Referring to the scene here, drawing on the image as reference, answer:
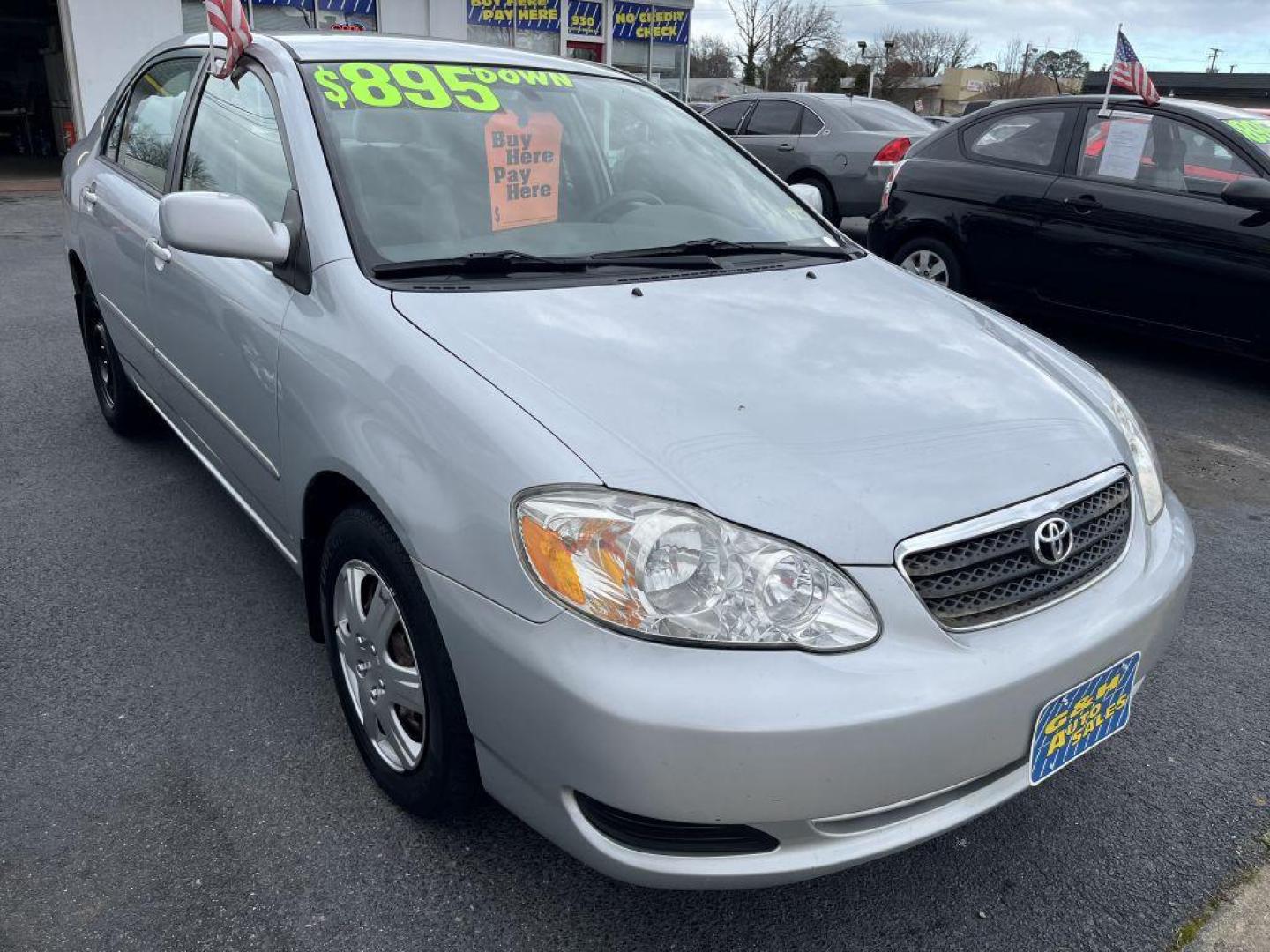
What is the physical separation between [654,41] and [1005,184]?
15745 millimetres

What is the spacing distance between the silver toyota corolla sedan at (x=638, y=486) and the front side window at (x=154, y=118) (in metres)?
0.59

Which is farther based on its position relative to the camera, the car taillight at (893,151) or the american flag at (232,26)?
the car taillight at (893,151)

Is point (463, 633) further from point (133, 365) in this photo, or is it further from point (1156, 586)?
point (133, 365)

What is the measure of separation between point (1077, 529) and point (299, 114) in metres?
2.02

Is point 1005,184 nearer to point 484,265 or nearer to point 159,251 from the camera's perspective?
point 484,265

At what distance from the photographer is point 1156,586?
6.57 ft

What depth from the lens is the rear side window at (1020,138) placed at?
20.0 ft

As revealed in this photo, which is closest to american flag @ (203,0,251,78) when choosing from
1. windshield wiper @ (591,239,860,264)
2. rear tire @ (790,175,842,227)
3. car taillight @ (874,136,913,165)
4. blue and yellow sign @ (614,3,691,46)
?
windshield wiper @ (591,239,860,264)

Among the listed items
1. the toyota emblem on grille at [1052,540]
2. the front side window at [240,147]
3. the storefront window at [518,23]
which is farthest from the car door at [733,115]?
the toyota emblem on grille at [1052,540]

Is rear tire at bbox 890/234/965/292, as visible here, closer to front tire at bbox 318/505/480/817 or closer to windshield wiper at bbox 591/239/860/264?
windshield wiper at bbox 591/239/860/264

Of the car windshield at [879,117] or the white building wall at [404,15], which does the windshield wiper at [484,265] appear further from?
the white building wall at [404,15]

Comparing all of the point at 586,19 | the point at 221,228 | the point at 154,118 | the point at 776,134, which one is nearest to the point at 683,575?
the point at 221,228

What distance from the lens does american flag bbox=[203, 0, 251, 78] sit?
2803 millimetres

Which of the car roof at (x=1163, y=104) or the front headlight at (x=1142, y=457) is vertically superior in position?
the car roof at (x=1163, y=104)
